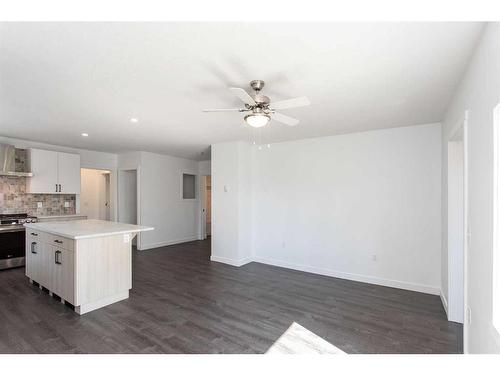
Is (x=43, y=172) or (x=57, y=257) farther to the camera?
(x=43, y=172)

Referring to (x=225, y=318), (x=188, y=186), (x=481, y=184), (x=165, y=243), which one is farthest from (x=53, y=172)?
(x=481, y=184)

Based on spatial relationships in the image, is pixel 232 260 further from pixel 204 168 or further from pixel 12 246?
pixel 12 246

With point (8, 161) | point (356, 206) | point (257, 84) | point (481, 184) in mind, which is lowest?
point (356, 206)

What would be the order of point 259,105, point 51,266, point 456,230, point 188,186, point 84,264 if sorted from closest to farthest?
1. point 259,105
2. point 456,230
3. point 84,264
4. point 51,266
5. point 188,186

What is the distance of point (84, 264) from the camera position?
2924 mm

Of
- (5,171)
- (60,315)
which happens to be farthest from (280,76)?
(5,171)

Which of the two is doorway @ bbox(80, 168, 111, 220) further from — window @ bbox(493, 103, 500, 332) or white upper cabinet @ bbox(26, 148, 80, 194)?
window @ bbox(493, 103, 500, 332)

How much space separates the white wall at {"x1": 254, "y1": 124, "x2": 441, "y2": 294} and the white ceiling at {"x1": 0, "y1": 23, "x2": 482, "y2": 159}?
61 centimetres

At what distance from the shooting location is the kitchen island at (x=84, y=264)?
2.89 m

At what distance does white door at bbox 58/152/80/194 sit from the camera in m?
5.30

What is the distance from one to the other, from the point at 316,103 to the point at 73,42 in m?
2.28

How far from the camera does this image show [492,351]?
1.47 metres

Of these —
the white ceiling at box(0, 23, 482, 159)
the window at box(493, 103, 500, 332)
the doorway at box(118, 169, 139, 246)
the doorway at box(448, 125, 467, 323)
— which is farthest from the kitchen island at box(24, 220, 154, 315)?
the doorway at box(448, 125, 467, 323)

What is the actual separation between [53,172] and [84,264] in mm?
3316
